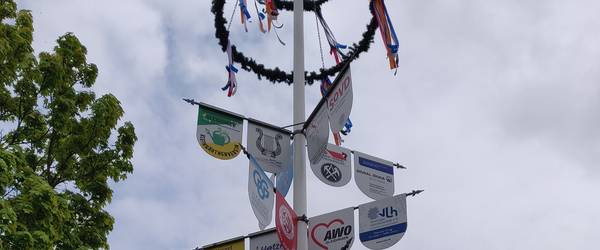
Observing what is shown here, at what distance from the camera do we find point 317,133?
7.08 metres

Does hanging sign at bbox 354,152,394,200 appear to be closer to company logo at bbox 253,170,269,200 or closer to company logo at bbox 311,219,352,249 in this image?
company logo at bbox 311,219,352,249

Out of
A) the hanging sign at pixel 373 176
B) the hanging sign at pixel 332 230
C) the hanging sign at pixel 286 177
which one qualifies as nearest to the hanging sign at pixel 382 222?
the hanging sign at pixel 332 230

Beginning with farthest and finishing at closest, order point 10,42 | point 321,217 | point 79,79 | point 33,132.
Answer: point 79,79 → point 33,132 → point 10,42 → point 321,217

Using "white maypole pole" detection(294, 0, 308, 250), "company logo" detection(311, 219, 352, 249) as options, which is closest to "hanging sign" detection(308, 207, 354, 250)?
"company logo" detection(311, 219, 352, 249)

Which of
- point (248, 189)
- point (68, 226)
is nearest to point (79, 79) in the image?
point (68, 226)

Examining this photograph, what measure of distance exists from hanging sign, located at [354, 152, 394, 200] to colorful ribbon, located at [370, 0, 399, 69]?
1.05 m

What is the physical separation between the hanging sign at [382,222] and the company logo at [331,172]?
46cm

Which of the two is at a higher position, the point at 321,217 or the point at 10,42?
the point at 10,42

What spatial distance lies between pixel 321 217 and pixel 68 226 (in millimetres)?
3520

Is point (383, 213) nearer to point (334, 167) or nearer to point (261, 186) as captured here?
point (334, 167)

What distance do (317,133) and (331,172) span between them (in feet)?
3.13

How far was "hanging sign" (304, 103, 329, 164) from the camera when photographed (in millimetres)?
6949

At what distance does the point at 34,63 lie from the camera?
9602mm

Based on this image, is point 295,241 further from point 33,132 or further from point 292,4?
point 33,132
